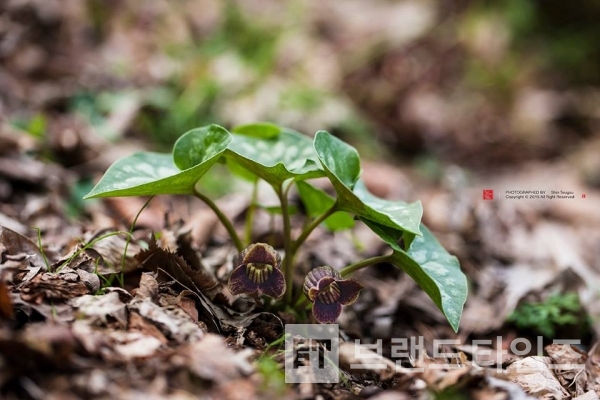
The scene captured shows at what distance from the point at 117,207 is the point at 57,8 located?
6.51 feet

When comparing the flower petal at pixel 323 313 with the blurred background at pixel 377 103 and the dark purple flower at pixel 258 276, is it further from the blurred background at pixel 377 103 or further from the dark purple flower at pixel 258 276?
the blurred background at pixel 377 103

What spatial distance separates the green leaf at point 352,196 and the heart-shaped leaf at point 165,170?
0.79 ft

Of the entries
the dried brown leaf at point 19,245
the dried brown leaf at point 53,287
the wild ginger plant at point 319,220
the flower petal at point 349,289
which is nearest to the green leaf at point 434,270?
the wild ginger plant at point 319,220

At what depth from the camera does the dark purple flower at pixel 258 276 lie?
1368 millimetres

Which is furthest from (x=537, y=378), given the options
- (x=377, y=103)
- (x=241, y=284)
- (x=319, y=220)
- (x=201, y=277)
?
(x=377, y=103)

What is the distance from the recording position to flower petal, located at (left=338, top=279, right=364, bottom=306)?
1.37 meters

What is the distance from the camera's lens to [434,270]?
4.84ft

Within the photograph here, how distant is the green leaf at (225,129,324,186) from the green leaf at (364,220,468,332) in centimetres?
23

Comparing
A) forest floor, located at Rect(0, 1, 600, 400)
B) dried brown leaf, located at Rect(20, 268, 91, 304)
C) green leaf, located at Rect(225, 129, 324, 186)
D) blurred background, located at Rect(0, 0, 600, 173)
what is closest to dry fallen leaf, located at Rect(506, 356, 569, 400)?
forest floor, located at Rect(0, 1, 600, 400)

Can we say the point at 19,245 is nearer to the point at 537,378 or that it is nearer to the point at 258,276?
the point at 258,276

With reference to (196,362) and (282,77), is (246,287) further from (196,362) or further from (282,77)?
(282,77)

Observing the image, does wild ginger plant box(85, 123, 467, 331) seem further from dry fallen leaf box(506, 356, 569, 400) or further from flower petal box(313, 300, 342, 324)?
dry fallen leaf box(506, 356, 569, 400)

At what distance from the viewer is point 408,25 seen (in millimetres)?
5164

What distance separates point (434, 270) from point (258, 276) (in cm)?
46
